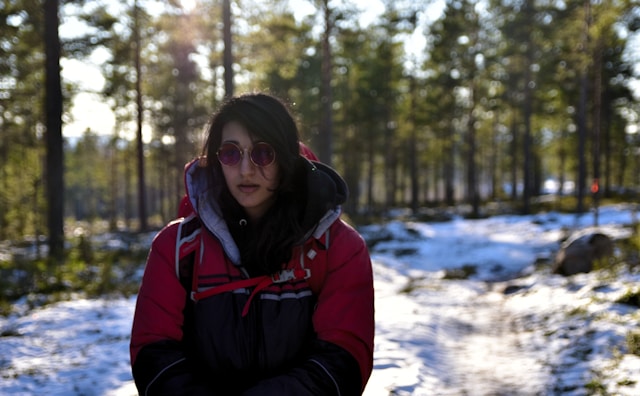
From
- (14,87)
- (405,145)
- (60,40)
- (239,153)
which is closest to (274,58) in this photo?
(60,40)

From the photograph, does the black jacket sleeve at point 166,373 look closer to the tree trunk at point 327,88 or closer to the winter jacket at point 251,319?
the winter jacket at point 251,319

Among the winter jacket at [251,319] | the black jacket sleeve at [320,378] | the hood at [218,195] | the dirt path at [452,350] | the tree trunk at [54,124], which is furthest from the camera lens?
the tree trunk at [54,124]

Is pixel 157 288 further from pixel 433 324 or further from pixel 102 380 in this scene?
pixel 433 324

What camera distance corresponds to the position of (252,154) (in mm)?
2260

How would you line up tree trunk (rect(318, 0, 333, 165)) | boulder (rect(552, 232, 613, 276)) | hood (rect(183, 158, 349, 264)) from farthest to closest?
tree trunk (rect(318, 0, 333, 165)) < boulder (rect(552, 232, 613, 276)) < hood (rect(183, 158, 349, 264))

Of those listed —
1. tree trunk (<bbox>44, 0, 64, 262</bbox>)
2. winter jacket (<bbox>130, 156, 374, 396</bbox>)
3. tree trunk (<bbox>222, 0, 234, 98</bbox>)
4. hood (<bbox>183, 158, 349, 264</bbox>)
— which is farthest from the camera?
tree trunk (<bbox>222, 0, 234, 98</bbox>)

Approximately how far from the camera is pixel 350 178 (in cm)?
3672

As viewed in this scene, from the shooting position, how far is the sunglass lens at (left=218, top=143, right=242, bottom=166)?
2.28 metres

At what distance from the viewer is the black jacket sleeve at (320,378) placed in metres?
2.00

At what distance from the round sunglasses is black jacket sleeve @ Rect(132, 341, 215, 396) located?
2.96 feet

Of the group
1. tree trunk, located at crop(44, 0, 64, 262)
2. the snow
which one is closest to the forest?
tree trunk, located at crop(44, 0, 64, 262)

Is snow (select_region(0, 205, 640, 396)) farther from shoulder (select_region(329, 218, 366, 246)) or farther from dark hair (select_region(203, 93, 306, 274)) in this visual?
dark hair (select_region(203, 93, 306, 274))

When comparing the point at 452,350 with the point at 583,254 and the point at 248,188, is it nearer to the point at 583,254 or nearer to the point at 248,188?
the point at 248,188

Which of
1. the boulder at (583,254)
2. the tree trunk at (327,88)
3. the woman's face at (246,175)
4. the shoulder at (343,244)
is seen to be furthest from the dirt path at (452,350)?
the tree trunk at (327,88)
